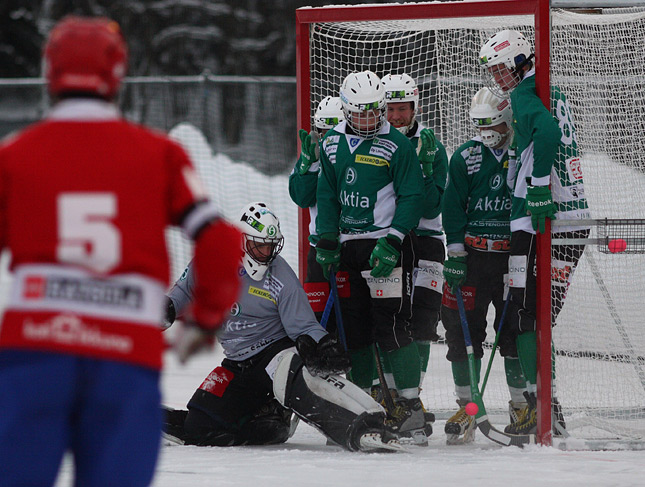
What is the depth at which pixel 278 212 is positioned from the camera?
1008 cm

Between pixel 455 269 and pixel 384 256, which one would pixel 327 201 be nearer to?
pixel 384 256

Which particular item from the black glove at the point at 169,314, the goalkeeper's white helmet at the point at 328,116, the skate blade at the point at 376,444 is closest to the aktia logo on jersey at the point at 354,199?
the goalkeeper's white helmet at the point at 328,116

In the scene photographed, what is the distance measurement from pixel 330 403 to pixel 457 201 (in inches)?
48.5

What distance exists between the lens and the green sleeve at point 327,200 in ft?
15.8

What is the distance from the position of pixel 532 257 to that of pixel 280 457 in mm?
1407

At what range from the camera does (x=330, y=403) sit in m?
4.36

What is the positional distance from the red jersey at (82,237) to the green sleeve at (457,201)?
10.2 ft

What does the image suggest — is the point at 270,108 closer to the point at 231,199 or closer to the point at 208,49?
the point at 231,199

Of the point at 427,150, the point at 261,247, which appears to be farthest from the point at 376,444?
the point at 427,150

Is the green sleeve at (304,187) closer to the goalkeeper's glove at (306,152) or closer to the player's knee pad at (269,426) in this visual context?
the goalkeeper's glove at (306,152)

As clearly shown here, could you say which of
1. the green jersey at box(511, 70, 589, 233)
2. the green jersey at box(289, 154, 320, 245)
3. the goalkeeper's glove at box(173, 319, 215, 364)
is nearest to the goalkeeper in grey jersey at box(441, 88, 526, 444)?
the green jersey at box(511, 70, 589, 233)

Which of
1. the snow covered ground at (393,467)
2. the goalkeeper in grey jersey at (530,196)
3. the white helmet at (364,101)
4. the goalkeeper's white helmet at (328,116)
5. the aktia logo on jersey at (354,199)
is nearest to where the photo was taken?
the snow covered ground at (393,467)

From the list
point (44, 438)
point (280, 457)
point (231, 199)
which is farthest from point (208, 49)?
point (44, 438)

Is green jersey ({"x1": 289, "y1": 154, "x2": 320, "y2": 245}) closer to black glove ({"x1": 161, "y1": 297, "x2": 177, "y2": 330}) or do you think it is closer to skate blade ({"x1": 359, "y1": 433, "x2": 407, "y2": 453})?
black glove ({"x1": 161, "y1": 297, "x2": 177, "y2": 330})
